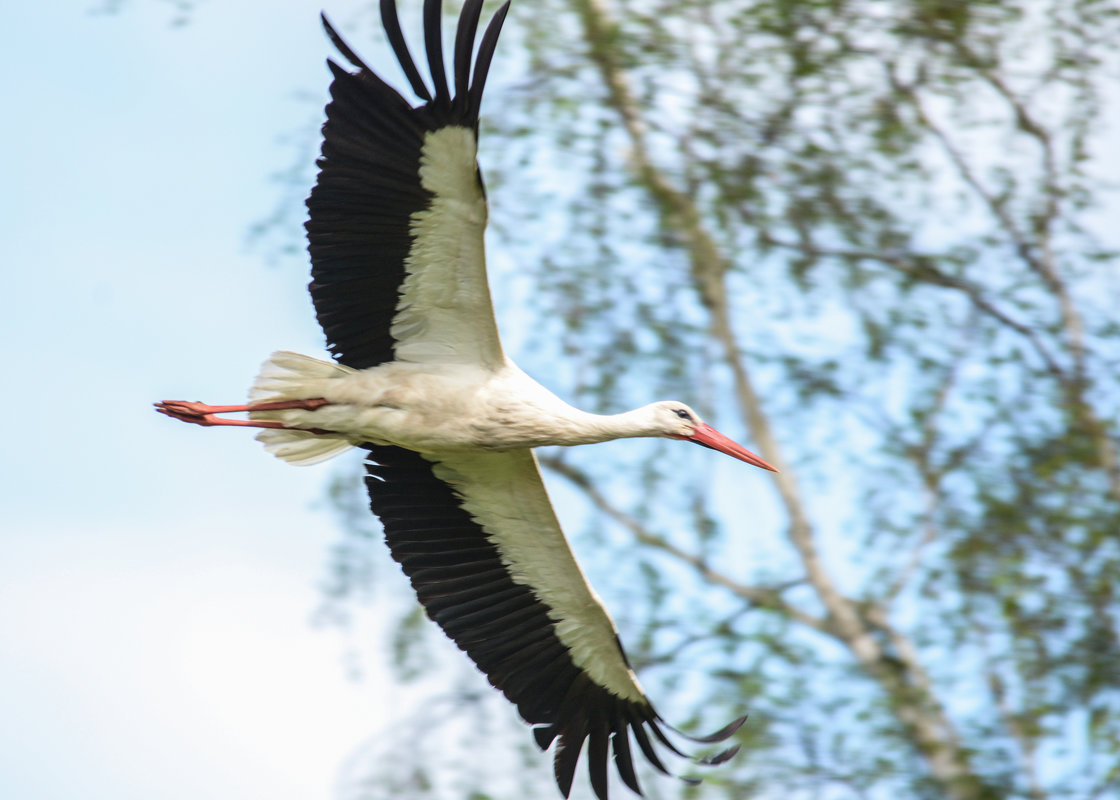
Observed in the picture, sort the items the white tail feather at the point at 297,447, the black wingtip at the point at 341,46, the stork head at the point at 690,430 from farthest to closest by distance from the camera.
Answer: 1. the stork head at the point at 690,430
2. the white tail feather at the point at 297,447
3. the black wingtip at the point at 341,46

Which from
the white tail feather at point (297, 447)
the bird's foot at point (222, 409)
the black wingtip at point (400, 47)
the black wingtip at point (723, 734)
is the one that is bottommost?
the black wingtip at point (723, 734)

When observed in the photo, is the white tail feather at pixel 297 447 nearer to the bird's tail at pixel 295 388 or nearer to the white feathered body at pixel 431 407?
the bird's tail at pixel 295 388

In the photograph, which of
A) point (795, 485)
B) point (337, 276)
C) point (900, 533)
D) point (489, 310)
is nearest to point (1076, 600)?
point (900, 533)

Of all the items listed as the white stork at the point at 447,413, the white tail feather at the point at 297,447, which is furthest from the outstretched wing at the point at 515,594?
the white tail feather at the point at 297,447

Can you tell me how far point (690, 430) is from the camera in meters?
7.14

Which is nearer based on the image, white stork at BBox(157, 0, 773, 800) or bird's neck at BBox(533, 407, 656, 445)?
white stork at BBox(157, 0, 773, 800)

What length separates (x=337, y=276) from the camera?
643cm

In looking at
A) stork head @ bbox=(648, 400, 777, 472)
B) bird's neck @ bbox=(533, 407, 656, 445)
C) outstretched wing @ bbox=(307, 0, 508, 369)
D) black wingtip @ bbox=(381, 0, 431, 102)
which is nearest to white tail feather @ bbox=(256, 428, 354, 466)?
outstretched wing @ bbox=(307, 0, 508, 369)

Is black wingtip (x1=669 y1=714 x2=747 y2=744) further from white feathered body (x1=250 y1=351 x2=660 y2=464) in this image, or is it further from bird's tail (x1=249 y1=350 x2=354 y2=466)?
bird's tail (x1=249 y1=350 x2=354 y2=466)

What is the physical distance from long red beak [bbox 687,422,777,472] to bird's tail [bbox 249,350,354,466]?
1575 millimetres

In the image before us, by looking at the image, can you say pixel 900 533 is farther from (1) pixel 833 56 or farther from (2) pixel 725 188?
(1) pixel 833 56

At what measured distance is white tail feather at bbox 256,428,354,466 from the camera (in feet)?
22.6

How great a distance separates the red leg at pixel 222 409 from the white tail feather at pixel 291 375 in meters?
0.03

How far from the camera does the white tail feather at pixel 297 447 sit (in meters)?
6.88
